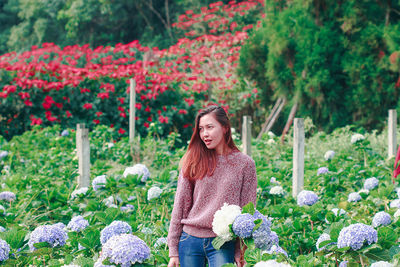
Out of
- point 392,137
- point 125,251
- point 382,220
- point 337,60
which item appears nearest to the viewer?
point 125,251

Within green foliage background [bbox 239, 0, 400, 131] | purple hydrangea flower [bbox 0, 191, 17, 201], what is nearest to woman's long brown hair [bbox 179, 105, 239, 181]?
purple hydrangea flower [bbox 0, 191, 17, 201]

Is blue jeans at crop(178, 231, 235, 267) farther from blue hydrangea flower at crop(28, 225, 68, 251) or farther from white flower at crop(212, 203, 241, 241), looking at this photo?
blue hydrangea flower at crop(28, 225, 68, 251)

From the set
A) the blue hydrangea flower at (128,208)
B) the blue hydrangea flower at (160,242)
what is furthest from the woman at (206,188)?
the blue hydrangea flower at (128,208)

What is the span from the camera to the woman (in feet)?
5.77

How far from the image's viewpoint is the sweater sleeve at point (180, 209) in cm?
181

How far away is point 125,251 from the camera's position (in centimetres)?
128

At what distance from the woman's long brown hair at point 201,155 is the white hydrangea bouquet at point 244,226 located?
1.40 feet

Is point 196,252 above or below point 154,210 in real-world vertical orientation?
above

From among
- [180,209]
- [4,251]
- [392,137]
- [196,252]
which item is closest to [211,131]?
Result: [180,209]

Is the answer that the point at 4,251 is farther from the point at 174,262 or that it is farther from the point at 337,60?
the point at 337,60

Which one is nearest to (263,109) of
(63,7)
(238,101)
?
(238,101)

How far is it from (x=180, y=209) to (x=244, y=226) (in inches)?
21.5

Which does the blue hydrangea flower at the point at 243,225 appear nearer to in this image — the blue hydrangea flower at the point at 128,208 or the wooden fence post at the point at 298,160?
the blue hydrangea flower at the point at 128,208

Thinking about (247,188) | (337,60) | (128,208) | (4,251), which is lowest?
(128,208)
